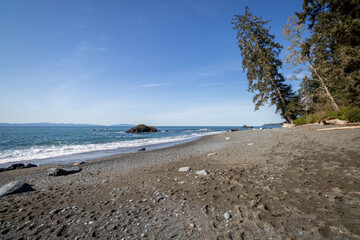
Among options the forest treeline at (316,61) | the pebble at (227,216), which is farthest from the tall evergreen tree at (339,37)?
the pebble at (227,216)

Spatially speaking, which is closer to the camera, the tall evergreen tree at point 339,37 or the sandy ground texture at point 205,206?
the sandy ground texture at point 205,206

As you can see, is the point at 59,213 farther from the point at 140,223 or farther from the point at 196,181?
the point at 196,181

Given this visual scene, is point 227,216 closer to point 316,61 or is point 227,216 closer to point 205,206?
point 205,206

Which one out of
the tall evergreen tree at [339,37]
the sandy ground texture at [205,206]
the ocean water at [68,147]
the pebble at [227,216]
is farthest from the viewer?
the ocean water at [68,147]

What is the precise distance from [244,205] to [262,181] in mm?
1732

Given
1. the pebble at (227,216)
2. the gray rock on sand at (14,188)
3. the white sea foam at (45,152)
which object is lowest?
the white sea foam at (45,152)

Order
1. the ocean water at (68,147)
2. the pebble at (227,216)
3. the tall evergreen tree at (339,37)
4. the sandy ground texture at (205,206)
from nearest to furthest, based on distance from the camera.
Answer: the sandy ground texture at (205,206)
the pebble at (227,216)
the tall evergreen tree at (339,37)
the ocean water at (68,147)

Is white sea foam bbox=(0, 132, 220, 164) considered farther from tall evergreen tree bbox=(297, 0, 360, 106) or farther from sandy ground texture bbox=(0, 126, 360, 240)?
tall evergreen tree bbox=(297, 0, 360, 106)

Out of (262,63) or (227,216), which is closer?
(227,216)

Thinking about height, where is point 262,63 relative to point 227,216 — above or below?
above

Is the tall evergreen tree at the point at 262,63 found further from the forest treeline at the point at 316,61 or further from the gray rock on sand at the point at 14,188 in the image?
the gray rock on sand at the point at 14,188

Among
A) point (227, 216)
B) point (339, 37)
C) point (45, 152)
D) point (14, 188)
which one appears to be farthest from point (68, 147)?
point (339, 37)

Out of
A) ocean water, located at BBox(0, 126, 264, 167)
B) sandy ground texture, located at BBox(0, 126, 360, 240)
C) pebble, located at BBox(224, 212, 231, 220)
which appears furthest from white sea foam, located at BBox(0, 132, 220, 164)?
pebble, located at BBox(224, 212, 231, 220)

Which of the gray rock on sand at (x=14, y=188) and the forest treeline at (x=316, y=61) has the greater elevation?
the forest treeline at (x=316, y=61)
